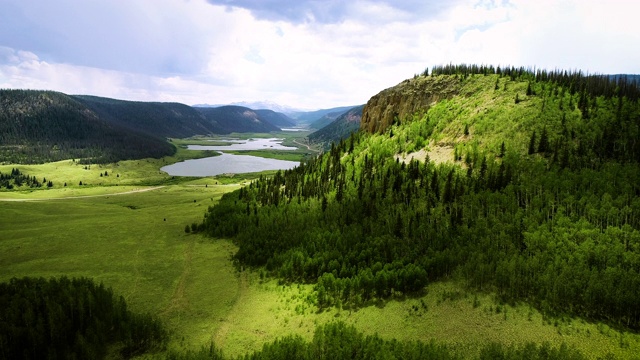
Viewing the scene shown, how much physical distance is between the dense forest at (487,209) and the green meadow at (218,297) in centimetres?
393

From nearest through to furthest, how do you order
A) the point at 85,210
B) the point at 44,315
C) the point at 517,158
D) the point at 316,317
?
the point at 44,315 < the point at 316,317 < the point at 517,158 < the point at 85,210

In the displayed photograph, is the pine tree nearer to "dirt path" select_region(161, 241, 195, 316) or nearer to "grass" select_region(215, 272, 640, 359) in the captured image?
"grass" select_region(215, 272, 640, 359)

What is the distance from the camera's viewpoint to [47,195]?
7480 inches

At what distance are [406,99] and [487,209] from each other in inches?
3152

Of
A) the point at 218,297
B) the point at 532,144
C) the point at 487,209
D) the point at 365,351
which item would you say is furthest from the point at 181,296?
the point at 532,144

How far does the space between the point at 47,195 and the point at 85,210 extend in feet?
247

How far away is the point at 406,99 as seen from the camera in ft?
469

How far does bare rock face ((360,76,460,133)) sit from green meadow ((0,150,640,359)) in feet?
273

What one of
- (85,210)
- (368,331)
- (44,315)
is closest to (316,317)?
(368,331)

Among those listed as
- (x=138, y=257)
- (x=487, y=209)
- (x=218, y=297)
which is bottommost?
(x=218, y=297)

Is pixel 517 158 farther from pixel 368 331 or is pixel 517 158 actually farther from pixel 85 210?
pixel 85 210

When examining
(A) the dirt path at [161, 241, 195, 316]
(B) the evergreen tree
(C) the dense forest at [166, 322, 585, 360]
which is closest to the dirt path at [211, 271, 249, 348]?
(C) the dense forest at [166, 322, 585, 360]

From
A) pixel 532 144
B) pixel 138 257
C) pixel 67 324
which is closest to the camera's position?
pixel 67 324

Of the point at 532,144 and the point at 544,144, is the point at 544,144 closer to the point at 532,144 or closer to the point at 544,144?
the point at 544,144
